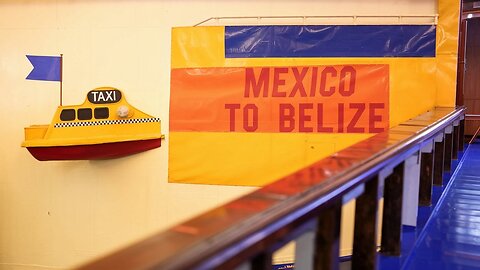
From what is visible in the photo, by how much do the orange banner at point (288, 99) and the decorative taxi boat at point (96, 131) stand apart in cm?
48

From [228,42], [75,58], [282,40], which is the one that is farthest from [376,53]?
[75,58]

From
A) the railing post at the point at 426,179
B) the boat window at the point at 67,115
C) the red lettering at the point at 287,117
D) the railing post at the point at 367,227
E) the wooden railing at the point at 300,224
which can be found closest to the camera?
the wooden railing at the point at 300,224

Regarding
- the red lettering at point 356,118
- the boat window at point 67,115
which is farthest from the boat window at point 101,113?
the red lettering at point 356,118

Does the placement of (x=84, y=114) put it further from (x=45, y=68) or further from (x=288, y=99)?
(x=288, y=99)

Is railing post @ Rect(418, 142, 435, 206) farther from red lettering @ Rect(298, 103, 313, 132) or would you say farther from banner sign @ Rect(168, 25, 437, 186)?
red lettering @ Rect(298, 103, 313, 132)

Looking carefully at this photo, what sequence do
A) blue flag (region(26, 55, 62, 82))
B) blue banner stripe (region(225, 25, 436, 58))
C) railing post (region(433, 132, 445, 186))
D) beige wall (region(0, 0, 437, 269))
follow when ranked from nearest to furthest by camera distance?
railing post (region(433, 132, 445, 186)), blue banner stripe (region(225, 25, 436, 58)), beige wall (region(0, 0, 437, 269)), blue flag (region(26, 55, 62, 82))

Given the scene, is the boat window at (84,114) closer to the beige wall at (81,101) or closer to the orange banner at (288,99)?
the beige wall at (81,101)

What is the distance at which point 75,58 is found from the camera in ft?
15.6

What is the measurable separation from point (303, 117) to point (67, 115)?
2.45 metres

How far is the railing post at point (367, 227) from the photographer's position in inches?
59.7

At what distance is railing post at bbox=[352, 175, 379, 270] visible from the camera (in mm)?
1516

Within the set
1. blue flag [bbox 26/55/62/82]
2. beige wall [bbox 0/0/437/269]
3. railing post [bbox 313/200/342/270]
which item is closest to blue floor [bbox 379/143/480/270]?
railing post [bbox 313/200/342/270]

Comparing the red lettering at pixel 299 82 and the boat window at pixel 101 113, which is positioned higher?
the red lettering at pixel 299 82

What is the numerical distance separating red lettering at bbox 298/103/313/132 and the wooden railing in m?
2.34
